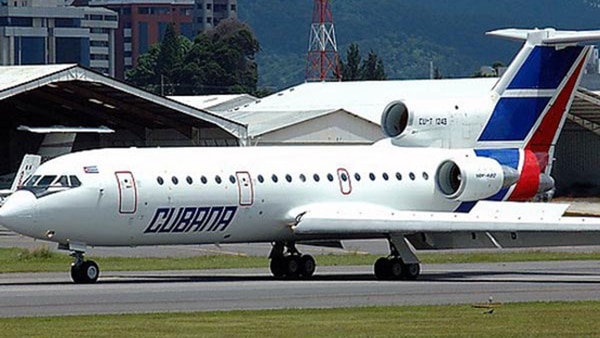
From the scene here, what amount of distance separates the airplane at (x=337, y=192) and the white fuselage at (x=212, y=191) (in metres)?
0.03

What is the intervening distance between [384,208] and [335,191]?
1.46 metres

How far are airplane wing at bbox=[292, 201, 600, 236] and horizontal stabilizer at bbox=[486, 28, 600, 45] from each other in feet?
14.6

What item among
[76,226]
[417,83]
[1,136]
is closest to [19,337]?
[76,226]

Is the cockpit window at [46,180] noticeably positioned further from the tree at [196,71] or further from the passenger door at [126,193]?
the tree at [196,71]

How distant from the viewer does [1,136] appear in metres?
82.1

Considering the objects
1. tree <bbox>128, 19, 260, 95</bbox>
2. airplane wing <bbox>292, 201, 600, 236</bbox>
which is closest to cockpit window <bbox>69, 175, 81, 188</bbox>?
airplane wing <bbox>292, 201, 600, 236</bbox>

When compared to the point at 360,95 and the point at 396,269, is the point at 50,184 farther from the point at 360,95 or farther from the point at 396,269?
the point at 360,95

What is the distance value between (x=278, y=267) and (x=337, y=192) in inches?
91.9

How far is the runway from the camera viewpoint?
30406mm

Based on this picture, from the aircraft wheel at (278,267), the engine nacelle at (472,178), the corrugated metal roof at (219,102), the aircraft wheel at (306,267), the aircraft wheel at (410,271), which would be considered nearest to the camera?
the aircraft wheel at (410,271)

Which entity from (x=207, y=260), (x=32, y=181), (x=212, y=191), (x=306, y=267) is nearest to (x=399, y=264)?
(x=306, y=267)

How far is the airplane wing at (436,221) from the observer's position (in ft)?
122

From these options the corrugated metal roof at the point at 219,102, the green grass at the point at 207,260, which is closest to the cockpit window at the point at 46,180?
the green grass at the point at 207,260

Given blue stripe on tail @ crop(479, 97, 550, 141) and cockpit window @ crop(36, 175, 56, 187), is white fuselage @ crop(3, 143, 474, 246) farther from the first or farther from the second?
blue stripe on tail @ crop(479, 97, 550, 141)
